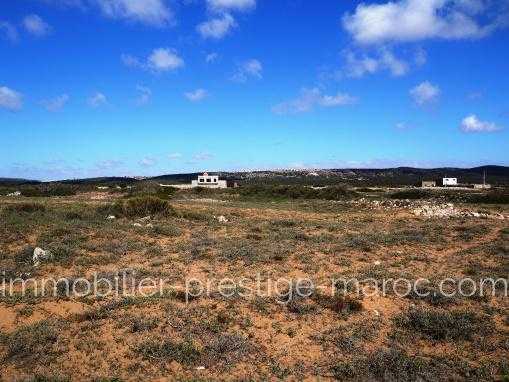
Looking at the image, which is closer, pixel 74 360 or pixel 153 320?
pixel 74 360

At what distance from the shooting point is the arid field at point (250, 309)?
8.55 meters

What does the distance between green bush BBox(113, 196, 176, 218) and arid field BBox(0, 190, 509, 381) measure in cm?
792

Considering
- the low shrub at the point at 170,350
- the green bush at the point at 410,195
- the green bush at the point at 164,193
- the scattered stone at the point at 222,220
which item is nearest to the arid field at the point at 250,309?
the low shrub at the point at 170,350

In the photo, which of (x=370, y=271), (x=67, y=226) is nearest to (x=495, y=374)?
(x=370, y=271)

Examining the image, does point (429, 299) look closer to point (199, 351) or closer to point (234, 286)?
point (234, 286)

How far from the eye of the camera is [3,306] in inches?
451

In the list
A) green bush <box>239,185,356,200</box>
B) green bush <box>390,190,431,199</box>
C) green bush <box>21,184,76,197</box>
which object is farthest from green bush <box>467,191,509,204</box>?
green bush <box>21,184,76,197</box>

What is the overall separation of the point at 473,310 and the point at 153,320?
24.5 ft

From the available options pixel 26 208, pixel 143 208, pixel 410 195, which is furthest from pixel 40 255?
pixel 410 195

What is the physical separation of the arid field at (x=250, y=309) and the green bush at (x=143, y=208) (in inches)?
312

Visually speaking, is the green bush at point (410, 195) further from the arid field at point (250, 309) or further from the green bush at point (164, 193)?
the arid field at point (250, 309)

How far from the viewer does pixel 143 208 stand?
94.2ft

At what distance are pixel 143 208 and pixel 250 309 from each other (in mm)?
18735

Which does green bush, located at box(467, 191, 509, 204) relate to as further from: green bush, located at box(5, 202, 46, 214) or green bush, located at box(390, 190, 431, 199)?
green bush, located at box(5, 202, 46, 214)
